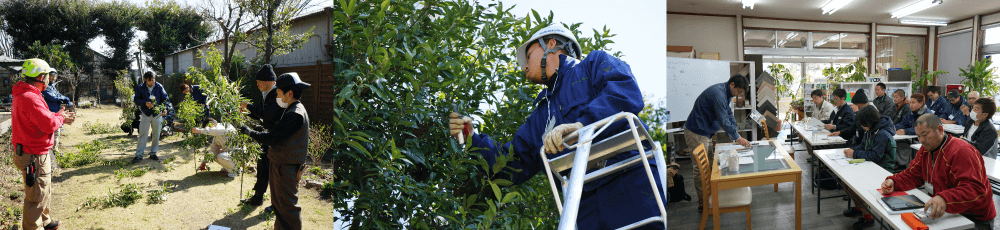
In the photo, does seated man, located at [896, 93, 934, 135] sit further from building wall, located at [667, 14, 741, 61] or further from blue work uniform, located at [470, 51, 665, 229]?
blue work uniform, located at [470, 51, 665, 229]

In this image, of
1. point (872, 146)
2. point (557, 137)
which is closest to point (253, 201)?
point (557, 137)

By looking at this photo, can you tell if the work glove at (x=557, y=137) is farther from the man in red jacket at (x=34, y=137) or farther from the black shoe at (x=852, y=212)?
the black shoe at (x=852, y=212)

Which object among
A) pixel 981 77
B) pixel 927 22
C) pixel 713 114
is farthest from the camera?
pixel 713 114

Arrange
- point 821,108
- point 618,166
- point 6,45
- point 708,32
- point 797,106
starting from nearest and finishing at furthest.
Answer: point 6,45
point 618,166
point 708,32
point 797,106
point 821,108

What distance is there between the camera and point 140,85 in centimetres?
126

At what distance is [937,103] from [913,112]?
1.24 ft

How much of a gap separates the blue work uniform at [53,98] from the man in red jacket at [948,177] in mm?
3587

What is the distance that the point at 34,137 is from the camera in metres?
1.10

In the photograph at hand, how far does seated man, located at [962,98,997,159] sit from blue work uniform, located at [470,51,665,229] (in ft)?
8.77

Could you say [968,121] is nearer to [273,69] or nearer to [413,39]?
[413,39]

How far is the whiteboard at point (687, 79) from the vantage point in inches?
121

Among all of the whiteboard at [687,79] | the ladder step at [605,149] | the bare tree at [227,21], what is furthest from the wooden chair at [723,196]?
the bare tree at [227,21]

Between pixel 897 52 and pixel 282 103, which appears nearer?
pixel 282 103

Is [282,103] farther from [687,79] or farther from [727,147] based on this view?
[727,147]
